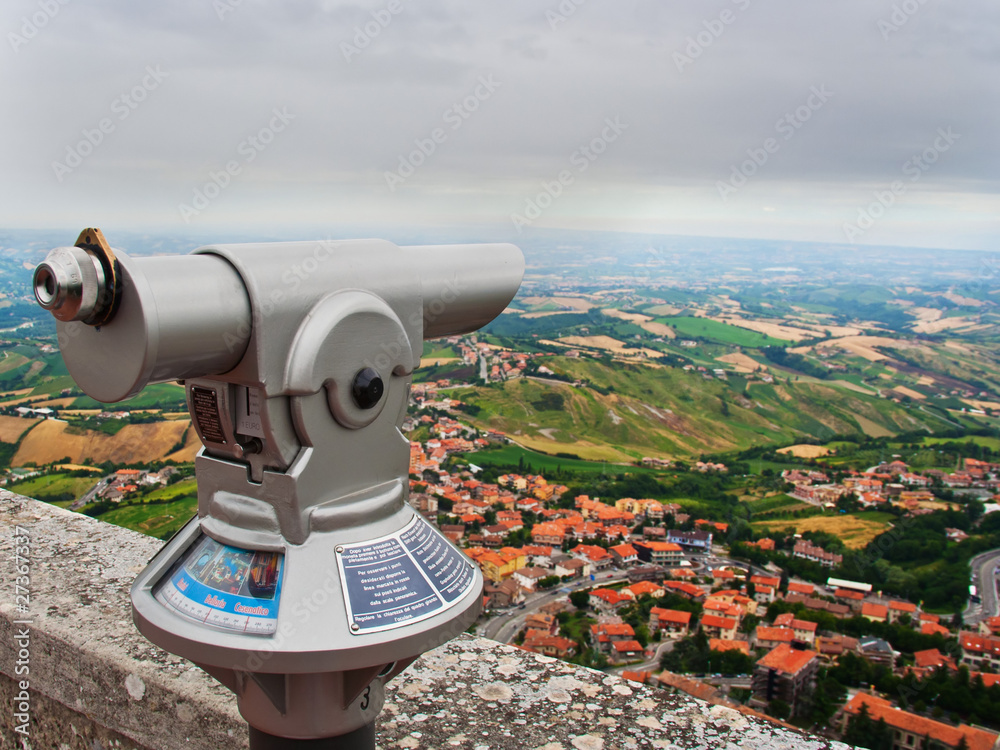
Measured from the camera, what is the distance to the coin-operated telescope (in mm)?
958

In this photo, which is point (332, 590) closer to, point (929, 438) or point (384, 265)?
point (384, 265)

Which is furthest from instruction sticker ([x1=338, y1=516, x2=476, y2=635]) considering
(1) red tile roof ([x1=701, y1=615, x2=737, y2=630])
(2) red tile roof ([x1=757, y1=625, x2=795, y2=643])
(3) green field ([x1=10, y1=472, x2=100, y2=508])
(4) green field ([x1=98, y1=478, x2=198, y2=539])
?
(1) red tile roof ([x1=701, y1=615, x2=737, y2=630])

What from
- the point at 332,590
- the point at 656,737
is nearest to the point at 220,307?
the point at 332,590

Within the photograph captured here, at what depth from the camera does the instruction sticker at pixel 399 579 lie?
108 cm

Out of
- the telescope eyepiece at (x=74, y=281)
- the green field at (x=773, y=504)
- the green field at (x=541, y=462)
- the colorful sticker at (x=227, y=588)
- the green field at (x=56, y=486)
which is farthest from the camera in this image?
the green field at (x=541, y=462)

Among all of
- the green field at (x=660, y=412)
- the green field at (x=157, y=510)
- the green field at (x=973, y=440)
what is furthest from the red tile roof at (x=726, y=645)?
the green field at (x=973, y=440)

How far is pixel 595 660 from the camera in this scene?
67.1ft

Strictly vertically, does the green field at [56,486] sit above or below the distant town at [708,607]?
above

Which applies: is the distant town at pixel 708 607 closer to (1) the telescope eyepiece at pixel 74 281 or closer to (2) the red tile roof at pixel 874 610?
(2) the red tile roof at pixel 874 610

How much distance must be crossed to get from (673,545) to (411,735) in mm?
30458

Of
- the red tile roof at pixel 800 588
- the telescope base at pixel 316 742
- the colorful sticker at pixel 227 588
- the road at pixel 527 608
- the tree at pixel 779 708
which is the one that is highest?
the colorful sticker at pixel 227 588

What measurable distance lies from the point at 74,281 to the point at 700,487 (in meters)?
39.1

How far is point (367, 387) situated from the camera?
3.60ft

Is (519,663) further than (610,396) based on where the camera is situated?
No
